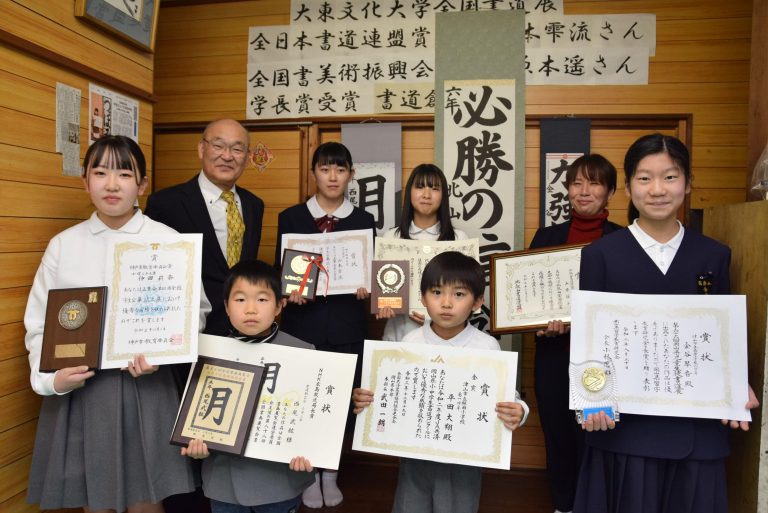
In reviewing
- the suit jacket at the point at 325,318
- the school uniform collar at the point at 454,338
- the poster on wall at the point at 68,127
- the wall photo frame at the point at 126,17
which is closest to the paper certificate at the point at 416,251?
the suit jacket at the point at 325,318

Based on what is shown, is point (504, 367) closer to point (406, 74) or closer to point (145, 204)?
point (145, 204)

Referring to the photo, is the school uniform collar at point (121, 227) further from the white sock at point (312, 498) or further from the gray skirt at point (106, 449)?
the white sock at point (312, 498)

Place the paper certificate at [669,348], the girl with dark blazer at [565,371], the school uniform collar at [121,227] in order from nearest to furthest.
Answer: the paper certificate at [669,348] → the school uniform collar at [121,227] → the girl with dark blazer at [565,371]

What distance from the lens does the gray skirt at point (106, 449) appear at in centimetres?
A: 189

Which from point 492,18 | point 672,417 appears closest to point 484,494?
point 672,417

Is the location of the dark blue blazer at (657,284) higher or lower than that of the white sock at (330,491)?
higher

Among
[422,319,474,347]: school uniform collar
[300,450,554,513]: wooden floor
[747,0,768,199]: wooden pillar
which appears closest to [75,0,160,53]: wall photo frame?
[422,319,474,347]: school uniform collar

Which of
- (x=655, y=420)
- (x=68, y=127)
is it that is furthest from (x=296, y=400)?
(x=68, y=127)

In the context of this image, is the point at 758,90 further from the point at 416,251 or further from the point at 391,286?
the point at 391,286

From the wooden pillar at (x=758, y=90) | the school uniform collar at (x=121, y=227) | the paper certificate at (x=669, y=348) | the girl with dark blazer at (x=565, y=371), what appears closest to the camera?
the paper certificate at (x=669, y=348)

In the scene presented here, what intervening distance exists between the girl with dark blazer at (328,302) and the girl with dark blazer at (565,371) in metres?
0.99

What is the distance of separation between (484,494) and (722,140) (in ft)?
9.03

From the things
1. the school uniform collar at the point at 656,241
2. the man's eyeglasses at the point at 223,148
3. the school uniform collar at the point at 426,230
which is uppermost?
the man's eyeglasses at the point at 223,148

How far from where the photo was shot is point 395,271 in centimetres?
258
